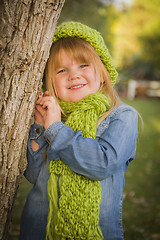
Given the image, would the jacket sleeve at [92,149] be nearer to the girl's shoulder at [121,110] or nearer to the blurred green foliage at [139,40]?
the girl's shoulder at [121,110]

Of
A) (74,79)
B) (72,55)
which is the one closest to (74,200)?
(74,79)

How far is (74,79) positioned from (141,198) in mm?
3081

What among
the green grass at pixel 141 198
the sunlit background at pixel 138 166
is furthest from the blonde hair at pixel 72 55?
the green grass at pixel 141 198

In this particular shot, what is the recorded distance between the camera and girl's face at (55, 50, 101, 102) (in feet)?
5.50

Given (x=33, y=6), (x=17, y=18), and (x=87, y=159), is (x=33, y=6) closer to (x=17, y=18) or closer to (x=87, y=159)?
(x=17, y=18)

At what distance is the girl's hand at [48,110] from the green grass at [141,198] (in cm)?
227

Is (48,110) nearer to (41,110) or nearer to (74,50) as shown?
(41,110)

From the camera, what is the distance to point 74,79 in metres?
1.66

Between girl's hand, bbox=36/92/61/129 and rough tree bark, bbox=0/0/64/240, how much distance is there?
91mm

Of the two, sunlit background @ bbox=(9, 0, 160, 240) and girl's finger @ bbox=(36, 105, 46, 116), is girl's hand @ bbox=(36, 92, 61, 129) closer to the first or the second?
girl's finger @ bbox=(36, 105, 46, 116)

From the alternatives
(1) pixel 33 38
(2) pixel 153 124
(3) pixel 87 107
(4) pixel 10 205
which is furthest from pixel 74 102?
(2) pixel 153 124

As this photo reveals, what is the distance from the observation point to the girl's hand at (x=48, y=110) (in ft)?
4.91

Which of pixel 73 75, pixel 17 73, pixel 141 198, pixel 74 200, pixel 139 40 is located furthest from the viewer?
pixel 139 40

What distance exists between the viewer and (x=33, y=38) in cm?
130
